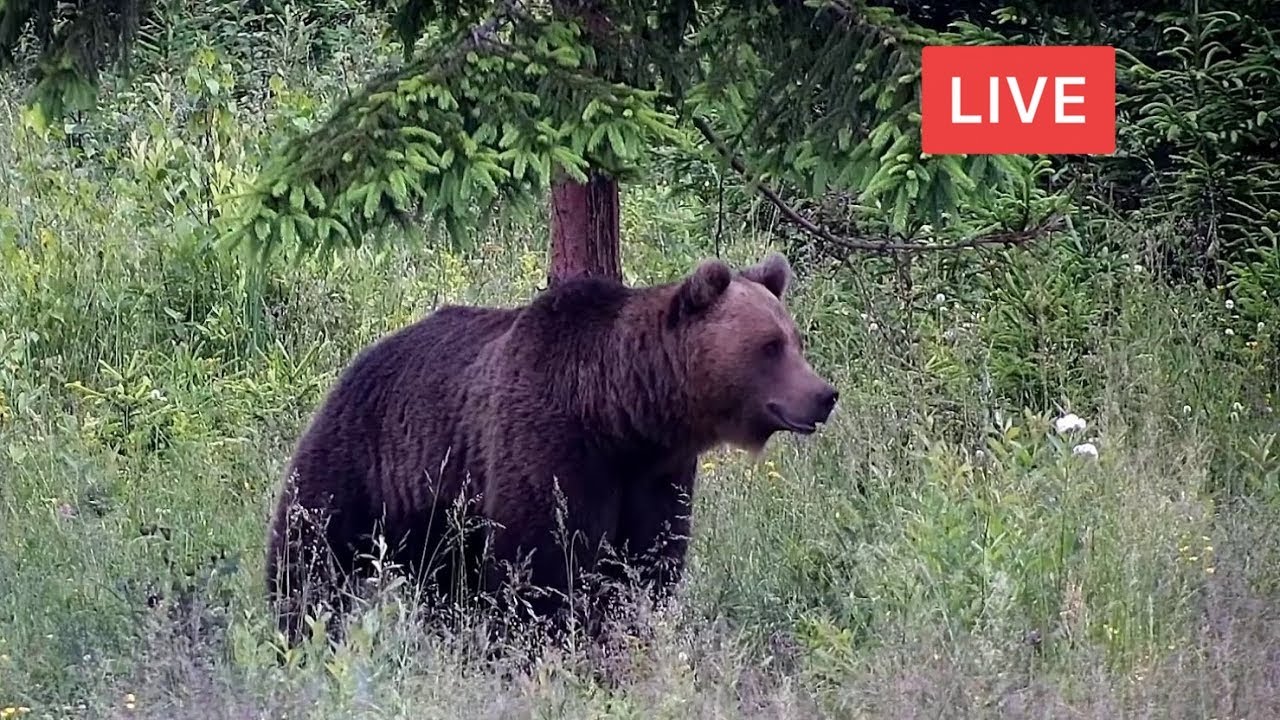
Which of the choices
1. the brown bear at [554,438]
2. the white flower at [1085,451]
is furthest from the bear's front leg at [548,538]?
the white flower at [1085,451]

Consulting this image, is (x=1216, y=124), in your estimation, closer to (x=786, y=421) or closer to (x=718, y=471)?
(x=718, y=471)

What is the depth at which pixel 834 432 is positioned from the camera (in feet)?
25.2

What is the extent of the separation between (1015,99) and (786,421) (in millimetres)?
1404

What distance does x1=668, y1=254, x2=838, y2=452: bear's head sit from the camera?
5957mm

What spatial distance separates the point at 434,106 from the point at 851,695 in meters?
2.18

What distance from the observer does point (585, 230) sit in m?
6.69

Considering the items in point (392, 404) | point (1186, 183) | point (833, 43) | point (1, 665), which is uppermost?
point (833, 43)

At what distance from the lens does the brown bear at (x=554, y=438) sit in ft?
19.4

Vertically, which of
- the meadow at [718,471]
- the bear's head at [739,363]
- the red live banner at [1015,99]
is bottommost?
the meadow at [718,471]

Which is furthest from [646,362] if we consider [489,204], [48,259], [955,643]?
[48,259]

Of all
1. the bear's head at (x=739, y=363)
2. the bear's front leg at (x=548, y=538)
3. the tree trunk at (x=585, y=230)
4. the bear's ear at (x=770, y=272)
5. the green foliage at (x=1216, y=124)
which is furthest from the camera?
the green foliage at (x=1216, y=124)

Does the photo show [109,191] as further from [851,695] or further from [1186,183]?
[851,695]

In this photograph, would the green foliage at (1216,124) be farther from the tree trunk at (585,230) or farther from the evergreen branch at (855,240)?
the tree trunk at (585,230)

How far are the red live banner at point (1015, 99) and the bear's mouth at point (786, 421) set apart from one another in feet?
3.57
